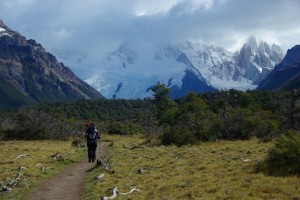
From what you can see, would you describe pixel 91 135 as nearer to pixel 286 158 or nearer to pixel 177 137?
pixel 286 158

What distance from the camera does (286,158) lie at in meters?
21.2

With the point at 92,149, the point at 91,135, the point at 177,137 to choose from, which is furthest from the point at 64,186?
the point at 177,137

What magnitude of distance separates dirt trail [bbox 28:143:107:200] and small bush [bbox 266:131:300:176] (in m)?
9.33

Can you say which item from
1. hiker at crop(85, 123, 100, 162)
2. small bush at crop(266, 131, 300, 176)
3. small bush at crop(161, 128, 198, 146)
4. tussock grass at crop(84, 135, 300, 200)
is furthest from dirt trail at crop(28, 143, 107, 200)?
small bush at crop(161, 128, 198, 146)

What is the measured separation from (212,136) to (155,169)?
2835cm

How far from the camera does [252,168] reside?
891 inches

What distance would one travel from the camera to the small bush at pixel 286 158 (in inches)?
810

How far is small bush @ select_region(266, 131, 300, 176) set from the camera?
67.5 ft

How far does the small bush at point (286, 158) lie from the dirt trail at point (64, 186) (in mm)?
9331

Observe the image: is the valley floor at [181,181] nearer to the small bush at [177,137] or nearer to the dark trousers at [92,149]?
the dark trousers at [92,149]

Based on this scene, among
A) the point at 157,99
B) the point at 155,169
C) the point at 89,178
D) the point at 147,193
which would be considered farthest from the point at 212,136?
the point at 157,99

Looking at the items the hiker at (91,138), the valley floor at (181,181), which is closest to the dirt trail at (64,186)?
the valley floor at (181,181)

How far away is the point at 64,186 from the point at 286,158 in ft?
35.9

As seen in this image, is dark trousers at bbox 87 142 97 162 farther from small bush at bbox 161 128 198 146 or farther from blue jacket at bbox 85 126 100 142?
small bush at bbox 161 128 198 146
